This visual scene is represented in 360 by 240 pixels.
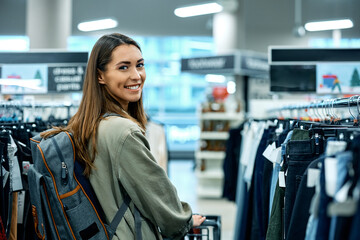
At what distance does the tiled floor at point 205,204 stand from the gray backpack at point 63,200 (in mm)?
3643

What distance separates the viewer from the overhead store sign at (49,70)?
14.6 feet

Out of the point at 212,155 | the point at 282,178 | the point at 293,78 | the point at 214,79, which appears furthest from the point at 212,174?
the point at 214,79

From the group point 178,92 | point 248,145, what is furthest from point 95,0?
point 248,145

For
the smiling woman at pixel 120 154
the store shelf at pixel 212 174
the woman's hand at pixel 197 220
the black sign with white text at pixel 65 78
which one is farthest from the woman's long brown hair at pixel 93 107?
the store shelf at pixel 212 174

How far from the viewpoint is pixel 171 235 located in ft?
6.01

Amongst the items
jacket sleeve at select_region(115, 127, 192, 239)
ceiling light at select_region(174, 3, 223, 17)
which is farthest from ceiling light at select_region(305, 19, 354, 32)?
jacket sleeve at select_region(115, 127, 192, 239)

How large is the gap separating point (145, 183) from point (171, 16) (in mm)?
11948

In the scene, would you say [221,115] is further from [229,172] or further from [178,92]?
[178,92]

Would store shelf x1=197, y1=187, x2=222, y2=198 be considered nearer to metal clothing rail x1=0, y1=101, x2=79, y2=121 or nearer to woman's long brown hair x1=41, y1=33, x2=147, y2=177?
metal clothing rail x1=0, y1=101, x2=79, y2=121

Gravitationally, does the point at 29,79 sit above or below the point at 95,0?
below

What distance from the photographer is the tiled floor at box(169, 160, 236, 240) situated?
5.76m

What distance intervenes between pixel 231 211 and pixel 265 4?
644 centimetres

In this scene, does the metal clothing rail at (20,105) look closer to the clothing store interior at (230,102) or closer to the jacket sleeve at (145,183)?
the clothing store interior at (230,102)

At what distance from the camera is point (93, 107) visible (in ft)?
6.04
